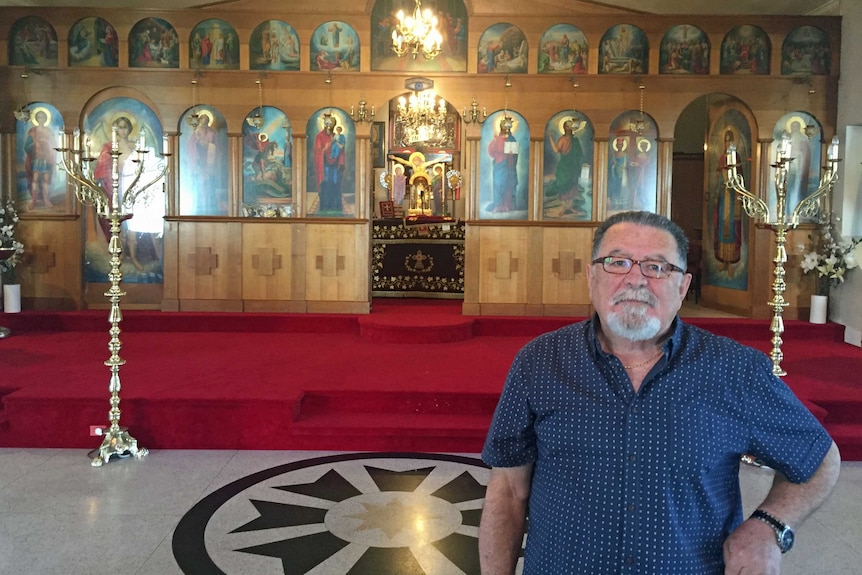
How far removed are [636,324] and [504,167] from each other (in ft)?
25.9

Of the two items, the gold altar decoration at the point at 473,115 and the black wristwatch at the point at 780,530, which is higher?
the gold altar decoration at the point at 473,115

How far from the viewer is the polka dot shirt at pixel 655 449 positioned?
1.89 m

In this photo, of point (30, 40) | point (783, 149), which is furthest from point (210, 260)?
point (783, 149)

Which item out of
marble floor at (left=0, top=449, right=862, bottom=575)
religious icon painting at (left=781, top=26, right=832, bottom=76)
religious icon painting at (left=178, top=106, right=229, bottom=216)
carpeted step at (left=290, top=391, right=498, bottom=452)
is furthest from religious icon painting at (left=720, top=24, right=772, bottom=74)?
religious icon painting at (left=178, top=106, right=229, bottom=216)

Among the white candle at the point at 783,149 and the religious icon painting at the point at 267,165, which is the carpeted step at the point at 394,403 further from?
the religious icon painting at the point at 267,165

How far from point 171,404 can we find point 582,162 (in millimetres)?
6198

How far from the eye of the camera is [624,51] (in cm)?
966

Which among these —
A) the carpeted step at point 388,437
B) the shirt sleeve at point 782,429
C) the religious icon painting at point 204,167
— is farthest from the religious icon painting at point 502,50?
the shirt sleeve at point 782,429

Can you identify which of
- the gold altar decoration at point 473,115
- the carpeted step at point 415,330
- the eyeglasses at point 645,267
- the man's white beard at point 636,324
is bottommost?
the carpeted step at point 415,330

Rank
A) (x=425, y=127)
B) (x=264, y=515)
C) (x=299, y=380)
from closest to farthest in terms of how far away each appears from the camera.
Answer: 1. (x=264, y=515)
2. (x=299, y=380)
3. (x=425, y=127)

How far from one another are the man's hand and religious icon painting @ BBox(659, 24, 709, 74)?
8660mm

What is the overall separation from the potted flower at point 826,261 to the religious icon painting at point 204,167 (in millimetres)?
7363

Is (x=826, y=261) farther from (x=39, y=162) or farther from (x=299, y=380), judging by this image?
(x=39, y=162)

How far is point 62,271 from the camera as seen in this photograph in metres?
9.80
